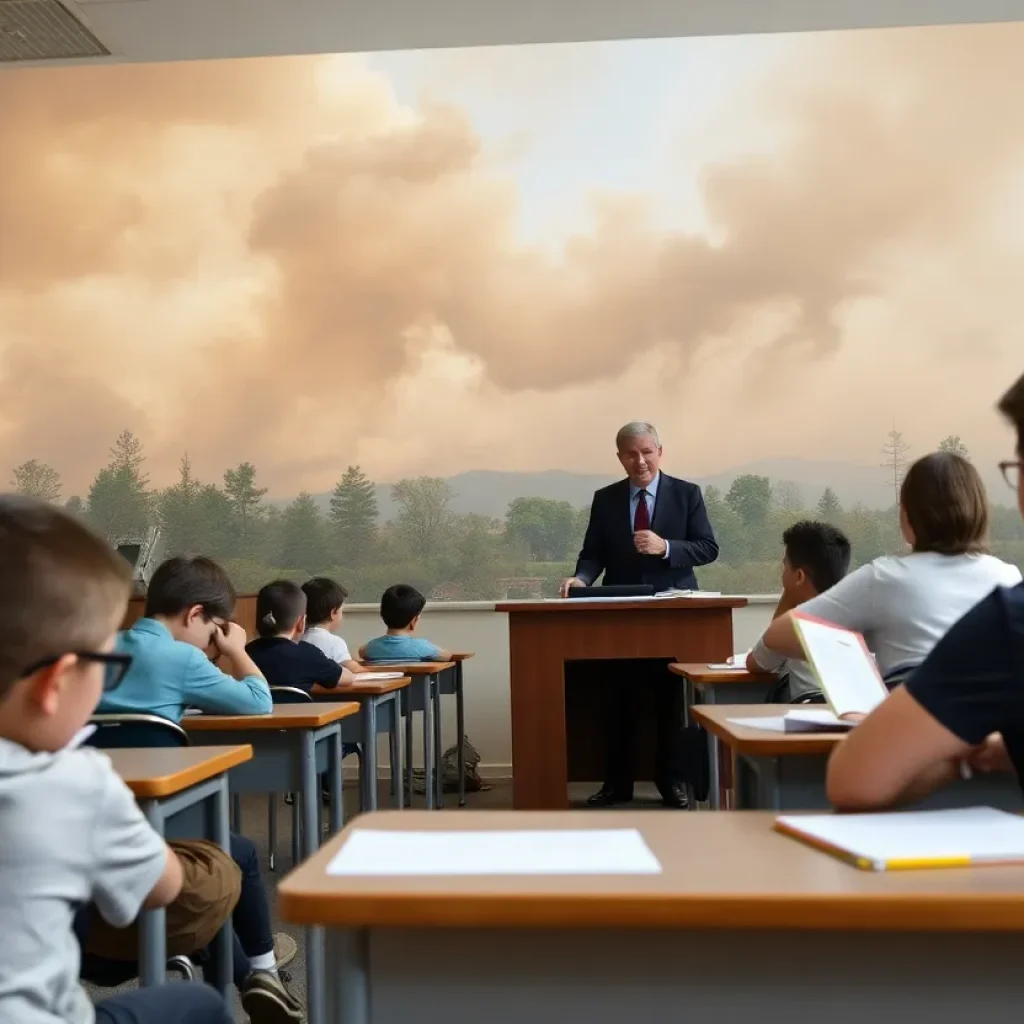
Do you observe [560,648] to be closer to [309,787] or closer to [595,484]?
[309,787]

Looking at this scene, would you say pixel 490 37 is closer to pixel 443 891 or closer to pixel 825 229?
pixel 825 229

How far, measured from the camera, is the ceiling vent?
5.40m

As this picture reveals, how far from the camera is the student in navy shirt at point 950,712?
1.10 metres

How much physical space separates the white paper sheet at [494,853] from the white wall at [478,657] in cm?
523

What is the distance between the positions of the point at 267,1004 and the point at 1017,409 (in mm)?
1975

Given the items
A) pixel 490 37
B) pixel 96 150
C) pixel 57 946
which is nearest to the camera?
pixel 57 946

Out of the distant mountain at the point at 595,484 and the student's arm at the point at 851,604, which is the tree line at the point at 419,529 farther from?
the student's arm at the point at 851,604

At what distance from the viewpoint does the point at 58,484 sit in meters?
6.94

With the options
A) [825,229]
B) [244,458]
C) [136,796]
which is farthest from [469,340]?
[136,796]

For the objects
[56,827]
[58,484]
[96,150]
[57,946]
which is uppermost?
[96,150]

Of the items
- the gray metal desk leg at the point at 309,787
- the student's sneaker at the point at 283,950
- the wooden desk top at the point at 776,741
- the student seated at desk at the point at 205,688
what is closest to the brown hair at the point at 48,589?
the wooden desk top at the point at 776,741

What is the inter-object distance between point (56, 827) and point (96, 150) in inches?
260

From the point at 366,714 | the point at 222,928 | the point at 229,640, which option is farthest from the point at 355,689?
the point at 222,928

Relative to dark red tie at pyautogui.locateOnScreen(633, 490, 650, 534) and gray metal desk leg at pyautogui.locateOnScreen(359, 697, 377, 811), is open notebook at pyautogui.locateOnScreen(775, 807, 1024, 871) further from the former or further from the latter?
dark red tie at pyautogui.locateOnScreen(633, 490, 650, 534)
